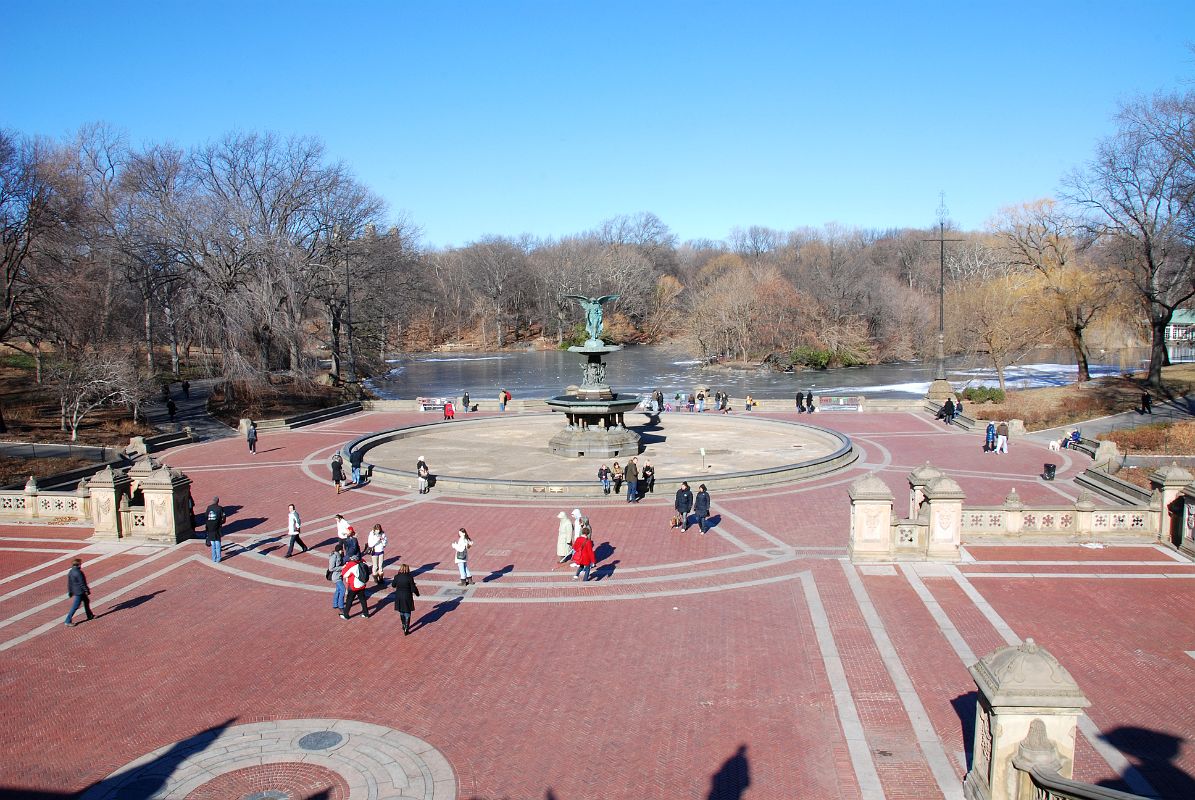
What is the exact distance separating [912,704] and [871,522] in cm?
630

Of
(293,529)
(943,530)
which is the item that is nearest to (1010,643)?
(943,530)

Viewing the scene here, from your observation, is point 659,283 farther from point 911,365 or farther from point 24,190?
point 24,190

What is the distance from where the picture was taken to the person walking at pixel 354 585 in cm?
1402

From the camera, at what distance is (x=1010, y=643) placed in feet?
41.2

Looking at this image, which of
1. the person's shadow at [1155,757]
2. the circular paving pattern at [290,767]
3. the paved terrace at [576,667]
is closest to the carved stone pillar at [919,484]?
the paved terrace at [576,667]

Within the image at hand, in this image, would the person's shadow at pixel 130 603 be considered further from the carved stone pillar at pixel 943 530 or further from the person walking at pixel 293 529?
the carved stone pillar at pixel 943 530

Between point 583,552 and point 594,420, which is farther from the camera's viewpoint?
point 594,420

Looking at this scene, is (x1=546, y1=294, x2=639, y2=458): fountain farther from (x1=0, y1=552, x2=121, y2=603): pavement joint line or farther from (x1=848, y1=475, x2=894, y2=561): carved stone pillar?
(x1=0, y1=552, x2=121, y2=603): pavement joint line

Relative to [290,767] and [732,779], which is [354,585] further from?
[732,779]

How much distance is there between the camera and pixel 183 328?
145 feet

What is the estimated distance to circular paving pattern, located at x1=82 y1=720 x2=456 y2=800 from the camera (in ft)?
29.6

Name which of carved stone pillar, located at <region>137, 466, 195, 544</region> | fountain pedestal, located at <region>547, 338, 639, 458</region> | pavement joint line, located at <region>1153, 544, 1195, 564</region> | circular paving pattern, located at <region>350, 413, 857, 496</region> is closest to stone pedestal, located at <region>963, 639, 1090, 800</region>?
pavement joint line, located at <region>1153, 544, 1195, 564</region>

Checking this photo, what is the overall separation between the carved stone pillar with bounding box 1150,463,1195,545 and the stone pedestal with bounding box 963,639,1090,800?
12.7 meters

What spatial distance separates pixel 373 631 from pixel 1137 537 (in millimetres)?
16218
